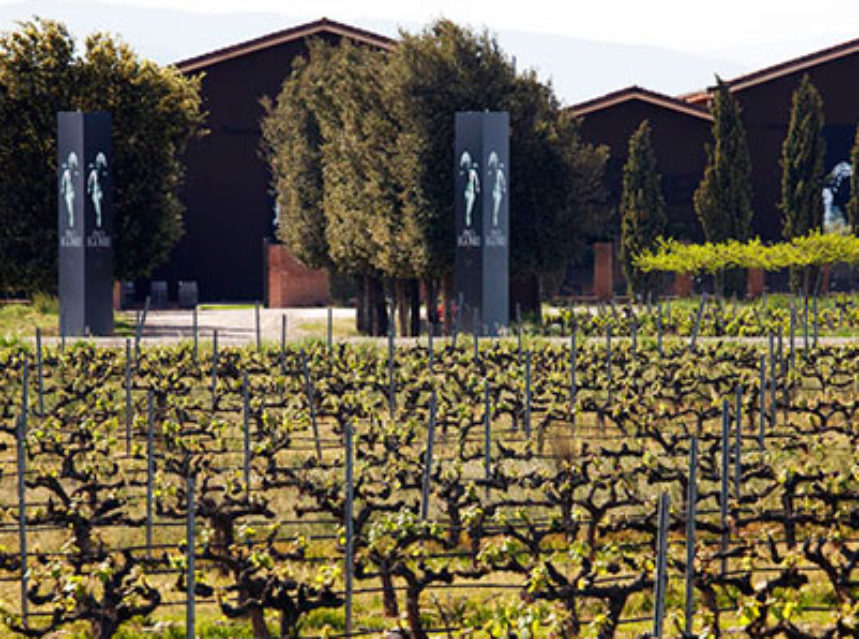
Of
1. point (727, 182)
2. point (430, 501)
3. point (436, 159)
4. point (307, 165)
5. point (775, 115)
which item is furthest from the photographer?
point (775, 115)

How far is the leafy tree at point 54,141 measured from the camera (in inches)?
1828

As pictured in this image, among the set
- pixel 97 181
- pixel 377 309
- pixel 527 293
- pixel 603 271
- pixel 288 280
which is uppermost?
pixel 97 181

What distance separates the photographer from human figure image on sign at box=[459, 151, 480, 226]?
4081 cm

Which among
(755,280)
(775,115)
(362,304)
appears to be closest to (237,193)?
(362,304)

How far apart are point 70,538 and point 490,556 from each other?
5.77 meters

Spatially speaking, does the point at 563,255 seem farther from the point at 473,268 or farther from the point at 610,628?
the point at 610,628

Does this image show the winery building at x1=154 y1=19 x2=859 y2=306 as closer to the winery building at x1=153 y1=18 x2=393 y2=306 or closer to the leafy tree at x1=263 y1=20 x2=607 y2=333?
the winery building at x1=153 y1=18 x2=393 y2=306

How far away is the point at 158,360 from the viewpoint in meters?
31.9

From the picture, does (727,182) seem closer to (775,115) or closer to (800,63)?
(775,115)

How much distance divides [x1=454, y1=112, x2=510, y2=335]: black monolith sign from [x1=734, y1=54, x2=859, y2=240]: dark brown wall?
86.3 feet

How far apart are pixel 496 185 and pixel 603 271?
26639 mm

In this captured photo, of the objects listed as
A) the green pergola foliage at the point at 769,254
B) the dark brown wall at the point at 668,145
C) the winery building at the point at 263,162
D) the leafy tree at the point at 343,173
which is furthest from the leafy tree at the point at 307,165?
the dark brown wall at the point at 668,145

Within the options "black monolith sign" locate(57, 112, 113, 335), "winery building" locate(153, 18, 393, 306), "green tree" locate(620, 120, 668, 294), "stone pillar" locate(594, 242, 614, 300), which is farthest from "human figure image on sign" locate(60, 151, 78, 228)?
"stone pillar" locate(594, 242, 614, 300)

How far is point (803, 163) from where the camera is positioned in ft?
198
